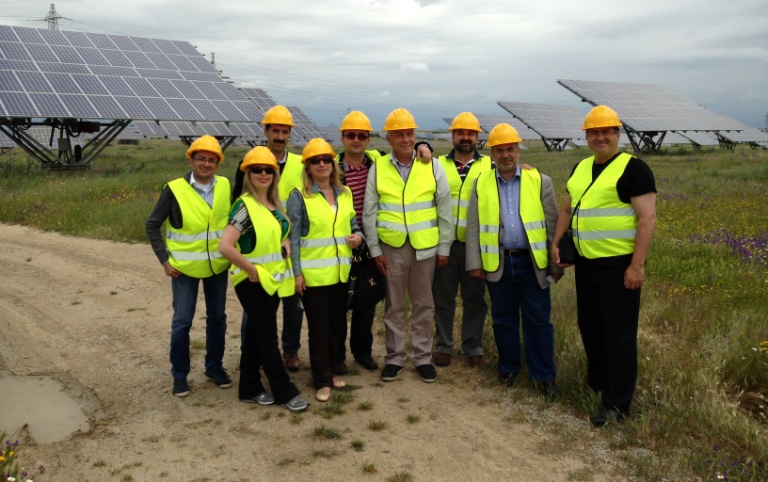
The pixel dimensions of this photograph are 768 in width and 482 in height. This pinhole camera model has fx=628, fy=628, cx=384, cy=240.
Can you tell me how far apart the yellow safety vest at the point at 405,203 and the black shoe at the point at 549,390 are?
1.32 metres

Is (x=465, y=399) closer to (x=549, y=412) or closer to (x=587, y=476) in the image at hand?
(x=549, y=412)

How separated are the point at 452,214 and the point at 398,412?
1534mm

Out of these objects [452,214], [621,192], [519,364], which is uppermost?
[621,192]

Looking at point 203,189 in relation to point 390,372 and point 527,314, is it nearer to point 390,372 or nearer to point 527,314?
point 390,372

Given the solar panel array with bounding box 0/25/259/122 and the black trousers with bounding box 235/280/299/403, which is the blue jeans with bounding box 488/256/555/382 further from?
the solar panel array with bounding box 0/25/259/122

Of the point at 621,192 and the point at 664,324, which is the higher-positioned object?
the point at 621,192

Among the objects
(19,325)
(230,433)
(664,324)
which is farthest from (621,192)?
(19,325)

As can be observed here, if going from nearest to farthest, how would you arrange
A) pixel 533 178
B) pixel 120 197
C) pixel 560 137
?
pixel 533 178, pixel 120 197, pixel 560 137

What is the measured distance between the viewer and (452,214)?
4.81 metres

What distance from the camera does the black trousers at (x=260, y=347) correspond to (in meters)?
4.18

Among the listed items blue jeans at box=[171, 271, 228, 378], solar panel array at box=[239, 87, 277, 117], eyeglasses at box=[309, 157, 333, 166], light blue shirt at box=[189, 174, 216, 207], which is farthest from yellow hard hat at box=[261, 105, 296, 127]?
solar panel array at box=[239, 87, 277, 117]

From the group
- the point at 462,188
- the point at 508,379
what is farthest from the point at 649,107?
the point at 508,379

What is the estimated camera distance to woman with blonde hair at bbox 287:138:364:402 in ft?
14.1

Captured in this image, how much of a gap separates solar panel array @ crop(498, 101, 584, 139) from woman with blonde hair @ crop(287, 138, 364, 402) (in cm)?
3425
